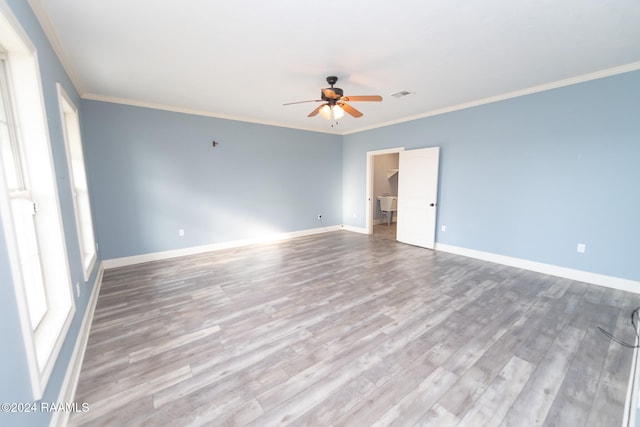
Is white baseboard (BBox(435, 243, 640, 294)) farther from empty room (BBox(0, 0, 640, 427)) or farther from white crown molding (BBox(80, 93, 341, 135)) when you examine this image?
white crown molding (BBox(80, 93, 341, 135))

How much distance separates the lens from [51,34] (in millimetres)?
2080

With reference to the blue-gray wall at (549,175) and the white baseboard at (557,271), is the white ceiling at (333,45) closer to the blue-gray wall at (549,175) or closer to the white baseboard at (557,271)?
the blue-gray wall at (549,175)

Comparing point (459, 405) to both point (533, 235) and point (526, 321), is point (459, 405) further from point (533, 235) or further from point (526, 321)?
point (533, 235)

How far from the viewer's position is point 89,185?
354 centimetres

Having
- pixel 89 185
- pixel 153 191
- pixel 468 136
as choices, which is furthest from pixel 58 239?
pixel 468 136

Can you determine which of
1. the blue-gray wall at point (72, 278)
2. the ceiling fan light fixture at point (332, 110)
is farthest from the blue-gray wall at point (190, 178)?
the ceiling fan light fixture at point (332, 110)

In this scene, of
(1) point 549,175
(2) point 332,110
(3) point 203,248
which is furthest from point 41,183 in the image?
(1) point 549,175

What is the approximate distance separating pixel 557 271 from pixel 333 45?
4.15 meters

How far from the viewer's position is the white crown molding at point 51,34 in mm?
1759

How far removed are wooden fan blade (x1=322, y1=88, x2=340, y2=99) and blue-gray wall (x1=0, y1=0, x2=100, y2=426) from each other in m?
2.32

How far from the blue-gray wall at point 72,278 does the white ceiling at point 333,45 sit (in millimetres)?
245

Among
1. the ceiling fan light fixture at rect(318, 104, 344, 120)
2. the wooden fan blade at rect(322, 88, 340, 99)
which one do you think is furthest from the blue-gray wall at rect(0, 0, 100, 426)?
the ceiling fan light fixture at rect(318, 104, 344, 120)

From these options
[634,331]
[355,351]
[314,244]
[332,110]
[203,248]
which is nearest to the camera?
[355,351]

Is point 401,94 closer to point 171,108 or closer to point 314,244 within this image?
point 314,244
